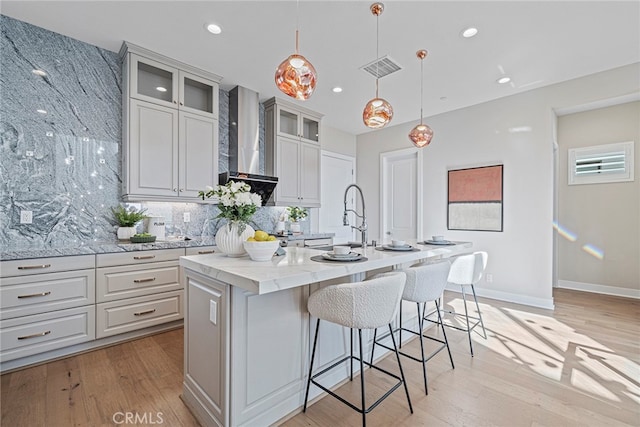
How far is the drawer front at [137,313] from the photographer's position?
249cm

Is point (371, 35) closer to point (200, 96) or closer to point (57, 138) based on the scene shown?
point (200, 96)

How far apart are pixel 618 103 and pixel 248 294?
541cm

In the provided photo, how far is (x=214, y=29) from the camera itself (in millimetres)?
2631

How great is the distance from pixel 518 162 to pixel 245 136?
373cm

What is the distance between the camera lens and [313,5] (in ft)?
7.57

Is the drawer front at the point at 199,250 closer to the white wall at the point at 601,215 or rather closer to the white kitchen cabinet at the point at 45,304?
the white kitchen cabinet at the point at 45,304

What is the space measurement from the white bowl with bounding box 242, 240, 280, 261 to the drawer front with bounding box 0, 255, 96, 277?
167 centimetres

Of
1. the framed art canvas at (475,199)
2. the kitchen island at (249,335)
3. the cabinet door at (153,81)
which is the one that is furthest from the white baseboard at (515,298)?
the cabinet door at (153,81)

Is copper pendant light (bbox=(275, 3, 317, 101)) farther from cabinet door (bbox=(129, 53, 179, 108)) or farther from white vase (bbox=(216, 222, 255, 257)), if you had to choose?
cabinet door (bbox=(129, 53, 179, 108))

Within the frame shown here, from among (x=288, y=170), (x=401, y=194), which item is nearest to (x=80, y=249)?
(x=288, y=170)

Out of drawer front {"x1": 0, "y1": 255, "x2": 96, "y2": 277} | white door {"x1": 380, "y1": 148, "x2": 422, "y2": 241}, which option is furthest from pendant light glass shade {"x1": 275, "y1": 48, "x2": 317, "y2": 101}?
white door {"x1": 380, "y1": 148, "x2": 422, "y2": 241}

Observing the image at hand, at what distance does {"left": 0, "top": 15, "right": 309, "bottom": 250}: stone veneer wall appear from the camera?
8.04ft

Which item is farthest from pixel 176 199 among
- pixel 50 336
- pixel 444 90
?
pixel 444 90

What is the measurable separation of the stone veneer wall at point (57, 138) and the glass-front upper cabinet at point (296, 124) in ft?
6.84
